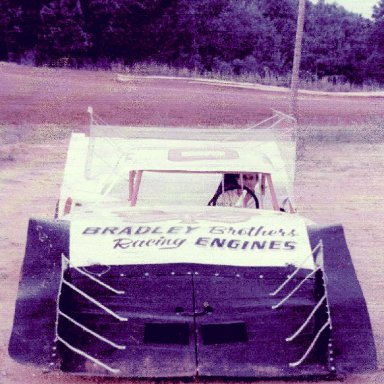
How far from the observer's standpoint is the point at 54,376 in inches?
203

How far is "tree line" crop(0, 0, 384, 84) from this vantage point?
3644cm

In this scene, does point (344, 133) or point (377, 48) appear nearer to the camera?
point (344, 133)

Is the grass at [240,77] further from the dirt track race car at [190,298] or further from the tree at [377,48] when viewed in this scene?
the dirt track race car at [190,298]

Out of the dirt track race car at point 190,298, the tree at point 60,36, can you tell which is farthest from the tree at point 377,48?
the dirt track race car at point 190,298

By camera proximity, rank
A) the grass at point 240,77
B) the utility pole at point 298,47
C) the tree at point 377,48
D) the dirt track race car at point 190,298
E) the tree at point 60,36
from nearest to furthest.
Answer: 1. the dirt track race car at point 190,298
2. the utility pole at point 298,47
3. the grass at point 240,77
4. the tree at point 60,36
5. the tree at point 377,48

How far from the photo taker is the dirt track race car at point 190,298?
483cm

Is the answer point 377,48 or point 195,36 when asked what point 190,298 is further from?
point 377,48

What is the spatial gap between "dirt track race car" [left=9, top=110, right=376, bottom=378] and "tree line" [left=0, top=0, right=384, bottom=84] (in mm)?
30971

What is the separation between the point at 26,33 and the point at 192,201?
31.8 metres

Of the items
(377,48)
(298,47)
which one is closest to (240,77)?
(377,48)

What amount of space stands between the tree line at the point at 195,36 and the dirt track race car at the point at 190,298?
30971 mm

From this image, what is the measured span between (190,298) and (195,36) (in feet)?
119

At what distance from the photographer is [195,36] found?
40156 mm

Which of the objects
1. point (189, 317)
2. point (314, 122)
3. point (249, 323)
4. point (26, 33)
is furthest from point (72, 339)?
point (26, 33)
